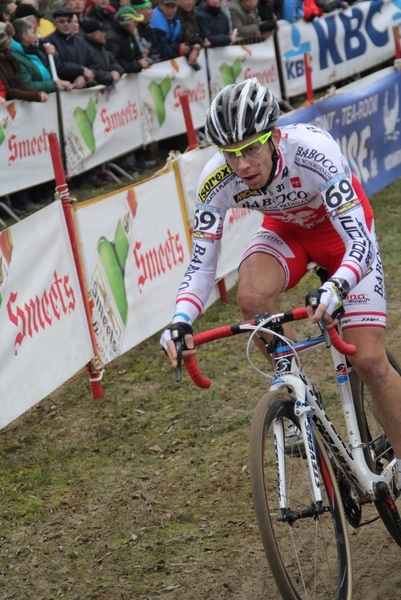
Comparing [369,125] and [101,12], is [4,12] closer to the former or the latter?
[101,12]

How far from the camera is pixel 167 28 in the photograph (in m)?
14.6

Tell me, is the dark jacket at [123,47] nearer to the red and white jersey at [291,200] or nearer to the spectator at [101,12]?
the spectator at [101,12]

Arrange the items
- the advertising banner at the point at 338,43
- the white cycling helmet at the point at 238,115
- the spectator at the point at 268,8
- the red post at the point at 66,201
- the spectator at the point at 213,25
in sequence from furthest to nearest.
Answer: the advertising banner at the point at 338,43 < the spectator at the point at 268,8 < the spectator at the point at 213,25 < the red post at the point at 66,201 < the white cycling helmet at the point at 238,115

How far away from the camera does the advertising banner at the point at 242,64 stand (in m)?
15.3

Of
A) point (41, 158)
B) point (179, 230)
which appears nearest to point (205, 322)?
point (179, 230)

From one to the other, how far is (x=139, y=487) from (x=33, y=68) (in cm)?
734

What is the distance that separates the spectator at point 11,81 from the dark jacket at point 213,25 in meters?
4.69

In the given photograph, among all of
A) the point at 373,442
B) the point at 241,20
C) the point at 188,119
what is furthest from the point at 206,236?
the point at 241,20

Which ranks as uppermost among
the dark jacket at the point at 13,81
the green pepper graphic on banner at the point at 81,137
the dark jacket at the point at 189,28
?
the dark jacket at the point at 13,81

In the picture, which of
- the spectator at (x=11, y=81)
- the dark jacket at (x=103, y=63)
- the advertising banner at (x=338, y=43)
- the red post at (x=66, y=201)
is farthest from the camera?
the advertising banner at (x=338, y=43)

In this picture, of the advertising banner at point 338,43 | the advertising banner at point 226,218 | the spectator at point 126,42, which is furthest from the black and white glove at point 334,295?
the advertising banner at point 338,43

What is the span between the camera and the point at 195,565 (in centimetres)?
481

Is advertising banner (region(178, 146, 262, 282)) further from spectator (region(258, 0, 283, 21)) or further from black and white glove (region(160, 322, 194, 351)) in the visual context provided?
spectator (region(258, 0, 283, 21))

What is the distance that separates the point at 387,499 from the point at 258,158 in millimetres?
1726
